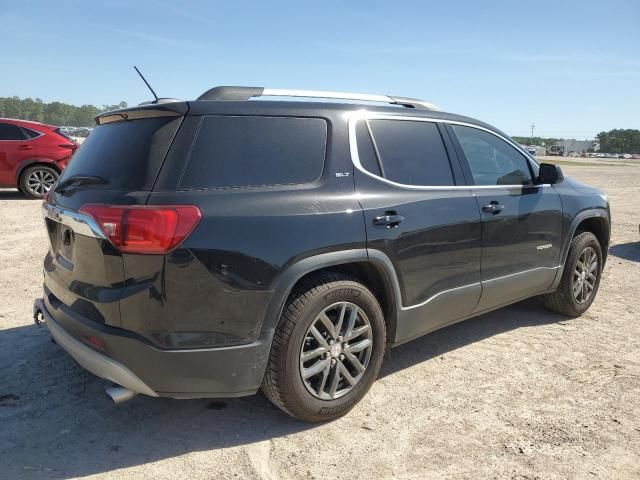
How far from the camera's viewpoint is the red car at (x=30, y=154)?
34.7 ft

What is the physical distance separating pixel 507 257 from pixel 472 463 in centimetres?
179

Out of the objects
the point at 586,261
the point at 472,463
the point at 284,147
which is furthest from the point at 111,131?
the point at 586,261

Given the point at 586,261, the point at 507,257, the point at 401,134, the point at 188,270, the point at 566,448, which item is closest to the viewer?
the point at 188,270

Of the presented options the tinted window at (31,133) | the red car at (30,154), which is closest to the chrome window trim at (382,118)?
the red car at (30,154)

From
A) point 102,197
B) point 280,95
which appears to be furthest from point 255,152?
point 102,197

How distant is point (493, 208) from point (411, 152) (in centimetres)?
84

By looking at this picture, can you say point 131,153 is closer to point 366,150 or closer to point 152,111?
point 152,111

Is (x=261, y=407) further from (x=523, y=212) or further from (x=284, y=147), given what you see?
(x=523, y=212)

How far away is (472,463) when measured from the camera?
104 inches

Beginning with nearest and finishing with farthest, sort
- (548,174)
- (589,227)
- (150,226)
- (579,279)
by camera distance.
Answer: (150,226)
(548,174)
(579,279)
(589,227)

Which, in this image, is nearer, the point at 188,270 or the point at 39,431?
the point at 188,270

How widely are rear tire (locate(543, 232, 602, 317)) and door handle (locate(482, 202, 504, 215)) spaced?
1256mm

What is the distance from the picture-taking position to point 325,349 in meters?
2.91

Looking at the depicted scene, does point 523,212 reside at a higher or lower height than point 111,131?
lower
